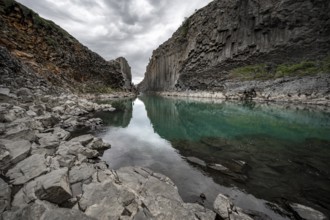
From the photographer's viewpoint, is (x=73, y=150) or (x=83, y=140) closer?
(x=73, y=150)

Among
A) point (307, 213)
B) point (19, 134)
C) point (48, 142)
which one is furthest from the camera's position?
point (48, 142)

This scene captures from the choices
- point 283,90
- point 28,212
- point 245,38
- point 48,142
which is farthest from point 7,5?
point 245,38

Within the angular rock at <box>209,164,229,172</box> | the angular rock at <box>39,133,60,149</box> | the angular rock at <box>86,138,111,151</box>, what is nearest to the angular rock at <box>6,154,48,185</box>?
the angular rock at <box>39,133,60,149</box>

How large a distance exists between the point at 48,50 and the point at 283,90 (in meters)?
42.6

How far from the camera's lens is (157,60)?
286ft

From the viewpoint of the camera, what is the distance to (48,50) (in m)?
33.5

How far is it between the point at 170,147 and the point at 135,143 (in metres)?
2.13

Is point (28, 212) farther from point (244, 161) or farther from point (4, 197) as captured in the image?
point (244, 161)

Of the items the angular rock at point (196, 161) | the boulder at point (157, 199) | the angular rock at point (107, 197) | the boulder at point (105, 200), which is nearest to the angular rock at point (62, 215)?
the boulder at point (105, 200)

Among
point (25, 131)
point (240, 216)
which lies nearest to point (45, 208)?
point (240, 216)

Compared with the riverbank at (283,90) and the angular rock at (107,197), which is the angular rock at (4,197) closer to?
the angular rock at (107,197)

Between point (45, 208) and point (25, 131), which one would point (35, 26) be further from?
point (45, 208)

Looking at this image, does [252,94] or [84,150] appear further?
[252,94]

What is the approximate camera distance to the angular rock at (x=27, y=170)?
448 cm
